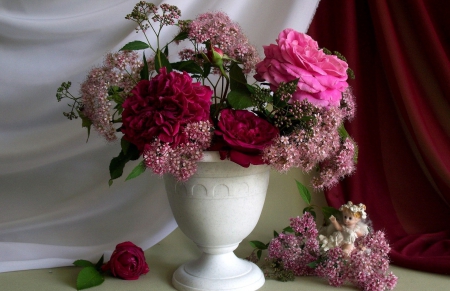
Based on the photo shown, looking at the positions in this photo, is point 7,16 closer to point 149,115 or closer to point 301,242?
point 149,115

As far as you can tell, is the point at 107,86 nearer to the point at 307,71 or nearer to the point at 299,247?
the point at 307,71

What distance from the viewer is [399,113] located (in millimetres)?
1493

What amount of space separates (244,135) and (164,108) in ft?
0.50

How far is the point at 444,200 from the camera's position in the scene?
4.78ft

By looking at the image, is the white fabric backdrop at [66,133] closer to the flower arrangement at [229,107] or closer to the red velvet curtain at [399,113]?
the red velvet curtain at [399,113]

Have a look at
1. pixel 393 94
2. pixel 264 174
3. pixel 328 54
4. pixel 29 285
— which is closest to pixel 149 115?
pixel 264 174

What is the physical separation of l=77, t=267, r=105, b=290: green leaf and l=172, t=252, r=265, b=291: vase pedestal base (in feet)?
0.56

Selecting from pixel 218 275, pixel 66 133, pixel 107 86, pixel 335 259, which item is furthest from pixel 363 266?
pixel 66 133

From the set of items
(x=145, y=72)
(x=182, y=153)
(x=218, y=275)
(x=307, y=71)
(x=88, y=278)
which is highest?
(x=307, y=71)

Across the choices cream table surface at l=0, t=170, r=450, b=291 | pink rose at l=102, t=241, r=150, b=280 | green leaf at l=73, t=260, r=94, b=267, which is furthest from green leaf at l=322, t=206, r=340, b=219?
green leaf at l=73, t=260, r=94, b=267

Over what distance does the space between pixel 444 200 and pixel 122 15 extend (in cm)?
103

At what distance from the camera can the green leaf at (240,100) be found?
997mm

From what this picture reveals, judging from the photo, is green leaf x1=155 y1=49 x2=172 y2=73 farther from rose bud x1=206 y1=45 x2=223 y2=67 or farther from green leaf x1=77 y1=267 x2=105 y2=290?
green leaf x1=77 y1=267 x2=105 y2=290

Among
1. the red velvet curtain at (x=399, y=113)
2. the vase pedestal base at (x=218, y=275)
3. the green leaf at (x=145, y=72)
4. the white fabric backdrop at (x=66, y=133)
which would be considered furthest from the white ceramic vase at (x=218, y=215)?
the red velvet curtain at (x=399, y=113)
